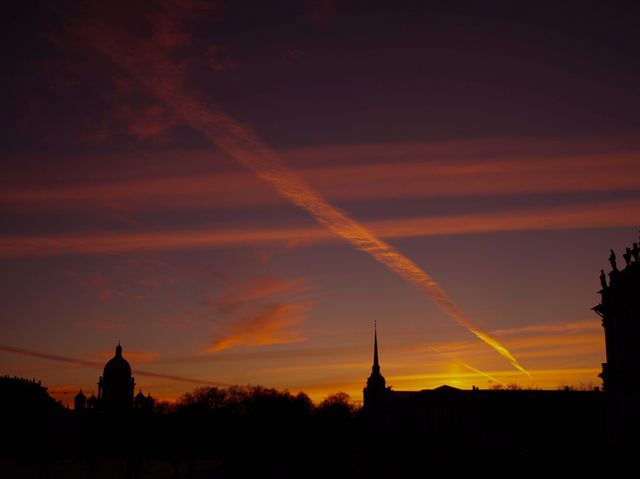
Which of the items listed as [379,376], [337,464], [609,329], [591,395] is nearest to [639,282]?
[609,329]

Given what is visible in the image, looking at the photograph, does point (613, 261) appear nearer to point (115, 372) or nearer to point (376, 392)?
point (376, 392)

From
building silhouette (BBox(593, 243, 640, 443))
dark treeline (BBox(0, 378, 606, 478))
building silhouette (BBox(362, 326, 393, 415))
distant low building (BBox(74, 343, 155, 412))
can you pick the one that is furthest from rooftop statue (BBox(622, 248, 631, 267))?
distant low building (BBox(74, 343, 155, 412))

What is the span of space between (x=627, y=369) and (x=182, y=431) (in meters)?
67.2

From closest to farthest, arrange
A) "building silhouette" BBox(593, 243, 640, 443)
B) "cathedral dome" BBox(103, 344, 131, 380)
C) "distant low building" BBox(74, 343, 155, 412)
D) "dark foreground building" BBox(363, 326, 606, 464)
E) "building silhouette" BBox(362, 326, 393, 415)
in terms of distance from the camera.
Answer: "building silhouette" BBox(593, 243, 640, 443)
"dark foreground building" BBox(363, 326, 606, 464)
"building silhouette" BBox(362, 326, 393, 415)
"distant low building" BBox(74, 343, 155, 412)
"cathedral dome" BBox(103, 344, 131, 380)

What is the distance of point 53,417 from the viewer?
18575cm

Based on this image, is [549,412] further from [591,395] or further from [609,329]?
A: [609,329]

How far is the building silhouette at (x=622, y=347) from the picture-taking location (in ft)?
181

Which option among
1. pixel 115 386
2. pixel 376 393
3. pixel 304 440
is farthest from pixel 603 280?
pixel 115 386

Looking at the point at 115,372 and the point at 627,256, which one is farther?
the point at 115,372

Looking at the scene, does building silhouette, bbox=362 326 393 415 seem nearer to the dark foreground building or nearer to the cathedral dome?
the dark foreground building

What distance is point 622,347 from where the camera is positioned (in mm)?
57906

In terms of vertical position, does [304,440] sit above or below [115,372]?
below

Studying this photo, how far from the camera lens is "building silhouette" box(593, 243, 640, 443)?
181 feet

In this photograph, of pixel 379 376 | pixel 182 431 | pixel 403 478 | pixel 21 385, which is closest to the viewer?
pixel 403 478
